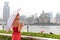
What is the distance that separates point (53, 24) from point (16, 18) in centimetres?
Result: 412

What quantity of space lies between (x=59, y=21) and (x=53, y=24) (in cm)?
46

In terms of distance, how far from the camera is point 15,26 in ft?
20.8

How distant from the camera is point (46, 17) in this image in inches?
364

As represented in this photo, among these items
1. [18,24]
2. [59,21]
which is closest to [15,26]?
[18,24]

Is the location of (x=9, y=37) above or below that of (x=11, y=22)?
below

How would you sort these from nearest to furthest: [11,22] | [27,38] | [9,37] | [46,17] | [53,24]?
1. [11,22]
2. [27,38]
3. [9,37]
4. [46,17]
5. [53,24]

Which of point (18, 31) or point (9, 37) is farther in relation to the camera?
point (9, 37)

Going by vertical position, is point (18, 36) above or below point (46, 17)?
below

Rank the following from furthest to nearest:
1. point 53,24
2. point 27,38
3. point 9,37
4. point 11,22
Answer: point 53,24
point 9,37
point 27,38
point 11,22

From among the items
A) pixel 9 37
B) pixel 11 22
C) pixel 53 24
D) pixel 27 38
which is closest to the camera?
pixel 11 22

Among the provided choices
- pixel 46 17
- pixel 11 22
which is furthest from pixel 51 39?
pixel 46 17

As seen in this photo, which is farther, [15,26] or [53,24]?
[53,24]

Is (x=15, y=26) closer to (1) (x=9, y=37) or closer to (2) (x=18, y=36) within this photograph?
(2) (x=18, y=36)

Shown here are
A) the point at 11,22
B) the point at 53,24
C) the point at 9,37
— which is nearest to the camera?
the point at 11,22
